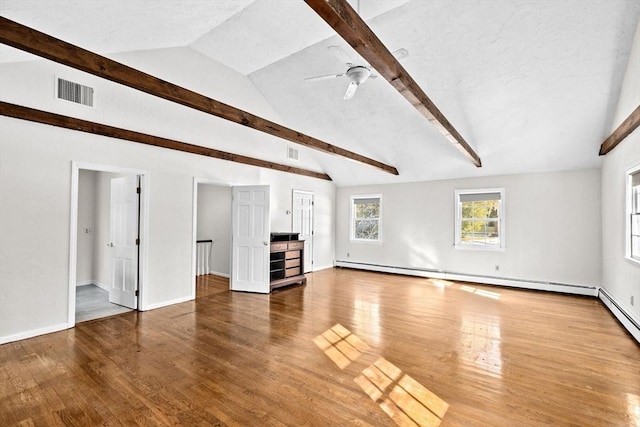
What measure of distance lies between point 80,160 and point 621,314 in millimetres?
7628

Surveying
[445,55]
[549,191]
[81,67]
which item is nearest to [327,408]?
[81,67]

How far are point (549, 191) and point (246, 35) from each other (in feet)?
20.9

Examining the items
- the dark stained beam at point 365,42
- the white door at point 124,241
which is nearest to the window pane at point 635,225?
the dark stained beam at point 365,42

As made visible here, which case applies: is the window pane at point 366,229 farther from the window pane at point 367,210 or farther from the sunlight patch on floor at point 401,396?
the sunlight patch on floor at point 401,396

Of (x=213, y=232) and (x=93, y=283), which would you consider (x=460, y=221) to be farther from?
(x=93, y=283)

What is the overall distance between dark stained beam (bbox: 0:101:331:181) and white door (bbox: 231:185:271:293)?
764 millimetres

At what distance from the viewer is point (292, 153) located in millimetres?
7547

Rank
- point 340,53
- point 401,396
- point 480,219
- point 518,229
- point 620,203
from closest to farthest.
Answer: point 401,396
point 340,53
point 620,203
point 518,229
point 480,219

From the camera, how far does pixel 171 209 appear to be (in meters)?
5.12

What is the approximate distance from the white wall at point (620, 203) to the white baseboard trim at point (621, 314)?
5 centimetres

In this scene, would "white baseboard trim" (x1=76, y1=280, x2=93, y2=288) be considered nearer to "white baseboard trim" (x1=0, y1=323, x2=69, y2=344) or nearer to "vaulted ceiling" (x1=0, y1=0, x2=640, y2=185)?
"white baseboard trim" (x1=0, y1=323, x2=69, y2=344)

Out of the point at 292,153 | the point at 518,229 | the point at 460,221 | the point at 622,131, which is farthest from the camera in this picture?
the point at 292,153

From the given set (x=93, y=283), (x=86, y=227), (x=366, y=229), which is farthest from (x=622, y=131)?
(x=93, y=283)

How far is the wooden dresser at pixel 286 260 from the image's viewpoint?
6.23m
